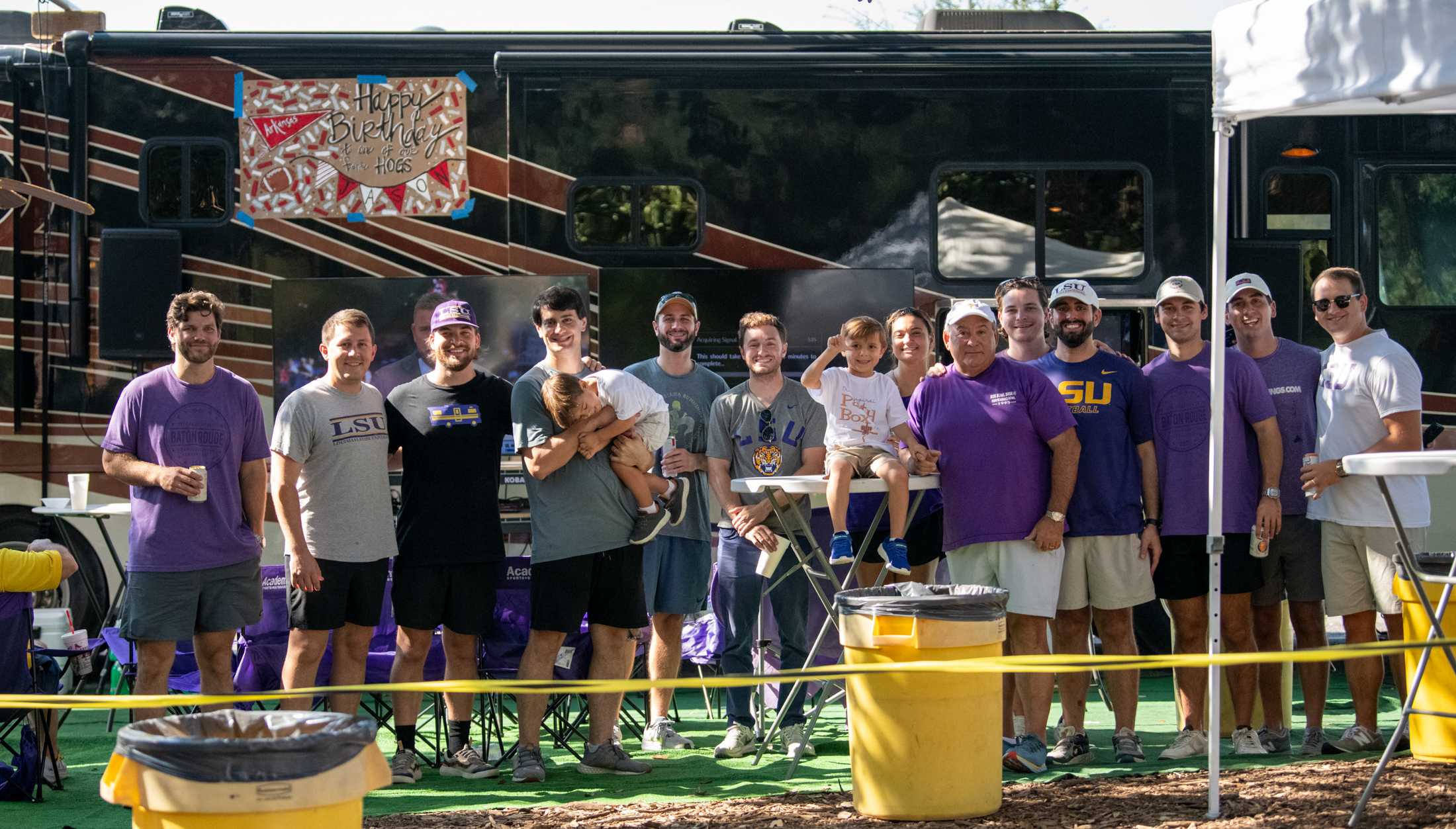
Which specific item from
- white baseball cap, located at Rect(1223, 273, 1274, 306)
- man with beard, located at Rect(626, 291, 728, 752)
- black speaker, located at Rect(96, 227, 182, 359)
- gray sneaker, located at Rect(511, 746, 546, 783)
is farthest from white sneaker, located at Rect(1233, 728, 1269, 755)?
black speaker, located at Rect(96, 227, 182, 359)

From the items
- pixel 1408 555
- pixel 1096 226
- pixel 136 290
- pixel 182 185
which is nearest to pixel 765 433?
pixel 1408 555

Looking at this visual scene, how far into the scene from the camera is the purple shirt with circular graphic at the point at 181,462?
554cm

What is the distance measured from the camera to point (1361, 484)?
593 centimetres

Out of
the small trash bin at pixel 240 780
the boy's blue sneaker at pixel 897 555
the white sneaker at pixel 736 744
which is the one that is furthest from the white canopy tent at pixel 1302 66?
the small trash bin at pixel 240 780

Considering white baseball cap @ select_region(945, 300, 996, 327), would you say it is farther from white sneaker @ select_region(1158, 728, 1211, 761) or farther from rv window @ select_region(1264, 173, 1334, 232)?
rv window @ select_region(1264, 173, 1334, 232)

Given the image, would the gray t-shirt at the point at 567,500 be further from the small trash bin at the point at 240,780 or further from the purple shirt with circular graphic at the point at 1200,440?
the small trash bin at the point at 240,780

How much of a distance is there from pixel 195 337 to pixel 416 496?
1.01 meters

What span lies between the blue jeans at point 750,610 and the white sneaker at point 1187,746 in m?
1.48

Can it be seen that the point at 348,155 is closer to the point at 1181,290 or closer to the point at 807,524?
the point at 807,524

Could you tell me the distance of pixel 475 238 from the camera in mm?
8156

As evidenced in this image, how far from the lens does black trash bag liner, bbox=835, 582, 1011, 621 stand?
4.71 m

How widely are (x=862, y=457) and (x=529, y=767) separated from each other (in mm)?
1758

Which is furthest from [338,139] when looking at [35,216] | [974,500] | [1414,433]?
[1414,433]

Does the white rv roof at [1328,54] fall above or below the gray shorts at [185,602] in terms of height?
above
